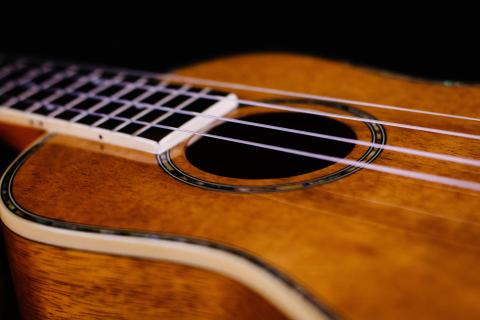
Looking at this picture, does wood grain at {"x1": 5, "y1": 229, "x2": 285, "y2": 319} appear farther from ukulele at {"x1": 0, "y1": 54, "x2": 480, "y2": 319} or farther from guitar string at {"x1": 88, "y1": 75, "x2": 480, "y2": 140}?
guitar string at {"x1": 88, "y1": 75, "x2": 480, "y2": 140}

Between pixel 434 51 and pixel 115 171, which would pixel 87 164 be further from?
pixel 434 51

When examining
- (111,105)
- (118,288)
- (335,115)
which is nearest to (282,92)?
(335,115)

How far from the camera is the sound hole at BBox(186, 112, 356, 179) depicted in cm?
73

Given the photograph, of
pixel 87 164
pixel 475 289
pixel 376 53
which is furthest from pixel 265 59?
pixel 475 289

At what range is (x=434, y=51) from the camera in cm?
116

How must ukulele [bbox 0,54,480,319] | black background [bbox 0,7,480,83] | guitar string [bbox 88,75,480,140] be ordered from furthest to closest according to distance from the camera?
black background [bbox 0,7,480,83] → guitar string [bbox 88,75,480,140] → ukulele [bbox 0,54,480,319]

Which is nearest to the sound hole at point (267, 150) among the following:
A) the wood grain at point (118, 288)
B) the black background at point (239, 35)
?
the wood grain at point (118, 288)

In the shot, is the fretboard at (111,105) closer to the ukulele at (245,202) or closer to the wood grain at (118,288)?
the ukulele at (245,202)

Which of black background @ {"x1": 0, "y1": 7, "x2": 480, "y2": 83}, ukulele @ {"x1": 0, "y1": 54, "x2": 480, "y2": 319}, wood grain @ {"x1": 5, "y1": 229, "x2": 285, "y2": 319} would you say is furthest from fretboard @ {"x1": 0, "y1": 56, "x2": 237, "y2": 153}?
black background @ {"x1": 0, "y1": 7, "x2": 480, "y2": 83}

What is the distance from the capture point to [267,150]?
30.6 inches

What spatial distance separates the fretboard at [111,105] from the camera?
771mm

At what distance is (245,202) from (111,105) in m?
0.41

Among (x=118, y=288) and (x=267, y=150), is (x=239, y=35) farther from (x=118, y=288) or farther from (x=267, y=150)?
(x=118, y=288)

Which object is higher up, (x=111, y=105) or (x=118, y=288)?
(x=111, y=105)
